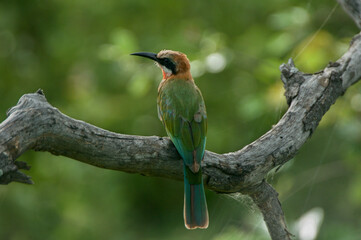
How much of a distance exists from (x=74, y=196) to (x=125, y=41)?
105 inches

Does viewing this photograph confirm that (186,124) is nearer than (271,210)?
No

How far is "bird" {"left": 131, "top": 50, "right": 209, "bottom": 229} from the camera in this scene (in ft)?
9.54

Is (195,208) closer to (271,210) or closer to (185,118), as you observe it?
(271,210)

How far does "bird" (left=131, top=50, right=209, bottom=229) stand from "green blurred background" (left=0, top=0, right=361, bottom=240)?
2.52 feet

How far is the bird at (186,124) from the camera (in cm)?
291

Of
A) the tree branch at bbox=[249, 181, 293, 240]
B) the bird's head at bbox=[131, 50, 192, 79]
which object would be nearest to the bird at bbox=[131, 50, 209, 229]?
the bird's head at bbox=[131, 50, 192, 79]

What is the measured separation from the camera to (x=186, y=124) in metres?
3.32

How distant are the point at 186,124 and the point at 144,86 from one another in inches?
75.1

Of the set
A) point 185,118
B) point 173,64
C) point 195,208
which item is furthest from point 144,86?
point 195,208

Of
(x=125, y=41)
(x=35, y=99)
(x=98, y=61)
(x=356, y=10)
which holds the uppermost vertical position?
(x=98, y=61)

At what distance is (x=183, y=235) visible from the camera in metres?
6.57

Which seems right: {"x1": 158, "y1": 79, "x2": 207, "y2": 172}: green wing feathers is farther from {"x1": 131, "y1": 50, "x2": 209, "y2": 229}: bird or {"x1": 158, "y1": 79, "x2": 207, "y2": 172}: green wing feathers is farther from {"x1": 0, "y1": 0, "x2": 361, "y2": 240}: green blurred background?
{"x1": 0, "y1": 0, "x2": 361, "y2": 240}: green blurred background

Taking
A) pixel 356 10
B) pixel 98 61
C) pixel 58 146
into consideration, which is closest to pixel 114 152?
pixel 58 146

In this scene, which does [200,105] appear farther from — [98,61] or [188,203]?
[98,61]
